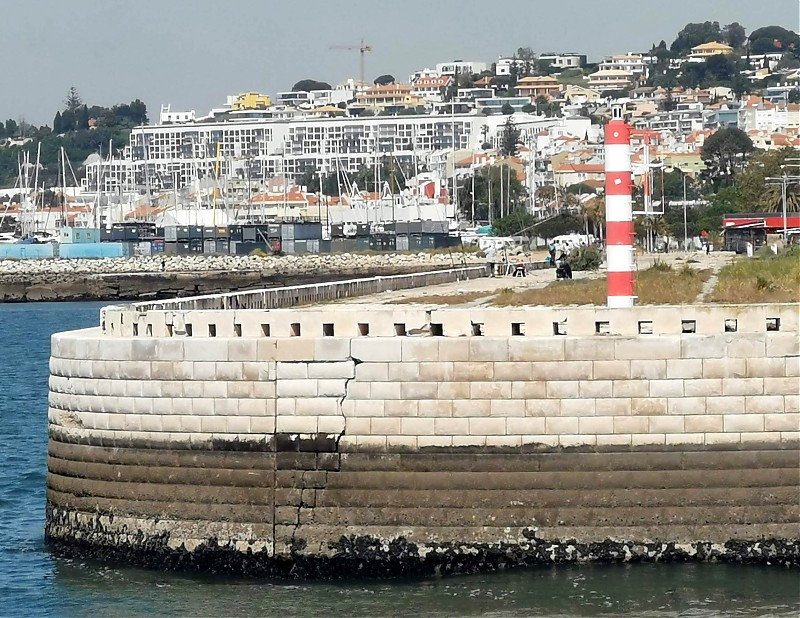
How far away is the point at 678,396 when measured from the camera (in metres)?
21.4

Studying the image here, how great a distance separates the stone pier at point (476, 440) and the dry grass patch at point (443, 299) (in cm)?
1140

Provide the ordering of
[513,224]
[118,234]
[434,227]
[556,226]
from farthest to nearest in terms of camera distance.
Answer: [118,234], [434,227], [513,224], [556,226]

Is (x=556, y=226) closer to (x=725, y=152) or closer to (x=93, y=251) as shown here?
(x=93, y=251)

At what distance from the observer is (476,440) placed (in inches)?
853

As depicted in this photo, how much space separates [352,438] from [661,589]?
394 centimetres

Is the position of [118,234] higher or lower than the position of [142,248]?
higher

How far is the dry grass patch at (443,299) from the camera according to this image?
111 feet

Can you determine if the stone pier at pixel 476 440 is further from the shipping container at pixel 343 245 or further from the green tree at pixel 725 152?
the green tree at pixel 725 152

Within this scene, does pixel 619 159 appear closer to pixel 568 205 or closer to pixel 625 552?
pixel 625 552

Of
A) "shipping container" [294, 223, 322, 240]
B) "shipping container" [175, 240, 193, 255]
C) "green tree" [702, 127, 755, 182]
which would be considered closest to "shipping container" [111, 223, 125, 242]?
"shipping container" [175, 240, 193, 255]

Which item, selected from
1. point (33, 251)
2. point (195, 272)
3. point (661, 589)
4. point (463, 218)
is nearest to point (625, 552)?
point (661, 589)

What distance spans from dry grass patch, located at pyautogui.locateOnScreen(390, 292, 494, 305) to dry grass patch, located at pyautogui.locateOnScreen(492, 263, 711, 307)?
73cm

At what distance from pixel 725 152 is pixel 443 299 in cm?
14835

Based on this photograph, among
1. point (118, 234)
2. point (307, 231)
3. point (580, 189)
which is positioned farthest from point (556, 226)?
point (580, 189)
